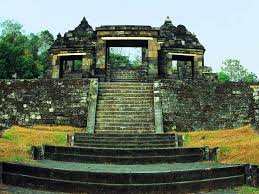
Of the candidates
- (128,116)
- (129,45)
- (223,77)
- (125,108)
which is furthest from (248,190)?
(223,77)

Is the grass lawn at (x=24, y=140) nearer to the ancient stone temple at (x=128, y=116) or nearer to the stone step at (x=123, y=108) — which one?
the ancient stone temple at (x=128, y=116)

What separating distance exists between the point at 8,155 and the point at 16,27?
49.4 metres

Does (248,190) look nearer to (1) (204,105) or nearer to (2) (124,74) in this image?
(1) (204,105)

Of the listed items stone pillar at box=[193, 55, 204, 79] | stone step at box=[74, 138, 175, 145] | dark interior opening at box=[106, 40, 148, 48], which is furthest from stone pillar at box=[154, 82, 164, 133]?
stone pillar at box=[193, 55, 204, 79]

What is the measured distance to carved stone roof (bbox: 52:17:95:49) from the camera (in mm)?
25283

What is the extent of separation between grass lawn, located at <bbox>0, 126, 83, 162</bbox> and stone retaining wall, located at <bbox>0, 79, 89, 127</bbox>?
2.77 ft

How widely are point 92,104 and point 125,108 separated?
4.91 feet

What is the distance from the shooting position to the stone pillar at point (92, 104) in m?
15.6

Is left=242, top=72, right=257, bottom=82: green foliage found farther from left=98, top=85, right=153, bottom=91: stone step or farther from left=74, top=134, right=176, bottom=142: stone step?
left=74, top=134, right=176, bottom=142: stone step

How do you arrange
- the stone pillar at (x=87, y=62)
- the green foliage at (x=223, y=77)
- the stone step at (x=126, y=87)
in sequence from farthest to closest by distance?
the green foliage at (x=223, y=77), the stone pillar at (x=87, y=62), the stone step at (x=126, y=87)

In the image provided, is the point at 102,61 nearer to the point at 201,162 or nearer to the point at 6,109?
the point at 6,109

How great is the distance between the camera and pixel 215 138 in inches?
543

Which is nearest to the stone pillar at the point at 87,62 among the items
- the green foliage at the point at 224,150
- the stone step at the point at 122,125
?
the stone step at the point at 122,125

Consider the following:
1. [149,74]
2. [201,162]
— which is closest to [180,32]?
[149,74]
